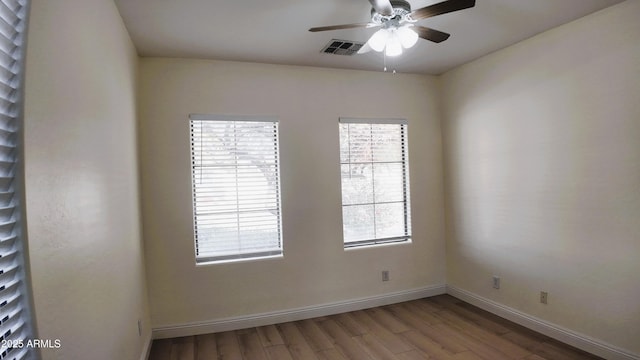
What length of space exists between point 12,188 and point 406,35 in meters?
2.23

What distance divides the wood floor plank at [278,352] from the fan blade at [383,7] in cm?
271

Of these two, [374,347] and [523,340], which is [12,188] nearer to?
[374,347]

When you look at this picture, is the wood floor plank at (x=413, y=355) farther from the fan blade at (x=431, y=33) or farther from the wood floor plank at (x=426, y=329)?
the fan blade at (x=431, y=33)

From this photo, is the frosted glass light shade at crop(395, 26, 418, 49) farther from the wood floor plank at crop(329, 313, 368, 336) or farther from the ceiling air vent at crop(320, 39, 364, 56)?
the wood floor plank at crop(329, 313, 368, 336)

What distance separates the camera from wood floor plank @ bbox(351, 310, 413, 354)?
9.57 ft

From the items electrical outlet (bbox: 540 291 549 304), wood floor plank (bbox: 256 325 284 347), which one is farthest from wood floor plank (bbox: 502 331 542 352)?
wood floor plank (bbox: 256 325 284 347)

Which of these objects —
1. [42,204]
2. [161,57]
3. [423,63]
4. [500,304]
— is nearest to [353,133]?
[423,63]

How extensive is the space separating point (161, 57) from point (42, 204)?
2486 millimetres

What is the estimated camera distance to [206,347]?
3.02 m

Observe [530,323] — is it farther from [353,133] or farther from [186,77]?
[186,77]

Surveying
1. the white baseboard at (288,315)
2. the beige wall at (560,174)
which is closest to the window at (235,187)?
the white baseboard at (288,315)

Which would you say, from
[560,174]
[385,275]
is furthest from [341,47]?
[385,275]

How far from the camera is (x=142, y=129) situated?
10.4 ft

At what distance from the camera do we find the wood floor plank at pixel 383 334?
292 centimetres
